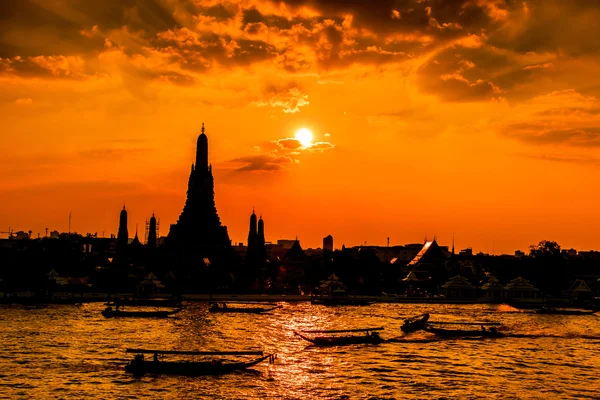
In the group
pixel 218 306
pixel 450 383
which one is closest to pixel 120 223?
pixel 218 306

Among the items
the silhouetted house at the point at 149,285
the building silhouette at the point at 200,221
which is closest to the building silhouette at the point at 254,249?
the building silhouette at the point at 200,221

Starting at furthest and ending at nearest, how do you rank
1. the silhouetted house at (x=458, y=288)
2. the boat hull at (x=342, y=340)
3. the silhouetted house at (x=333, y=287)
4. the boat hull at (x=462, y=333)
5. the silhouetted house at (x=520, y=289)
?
1. the silhouetted house at (x=458, y=288)
2. the silhouetted house at (x=520, y=289)
3. the silhouetted house at (x=333, y=287)
4. the boat hull at (x=462, y=333)
5. the boat hull at (x=342, y=340)

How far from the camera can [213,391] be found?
2106 inches

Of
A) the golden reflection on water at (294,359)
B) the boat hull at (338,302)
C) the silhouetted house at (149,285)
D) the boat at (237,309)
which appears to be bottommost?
the golden reflection on water at (294,359)

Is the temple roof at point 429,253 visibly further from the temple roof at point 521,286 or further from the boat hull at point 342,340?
the boat hull at point 342,340

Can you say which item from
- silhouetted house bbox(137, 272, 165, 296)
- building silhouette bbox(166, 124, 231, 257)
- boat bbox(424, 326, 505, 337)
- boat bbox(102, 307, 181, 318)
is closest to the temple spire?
building silhouette bbox(166, 124, 231, 257)

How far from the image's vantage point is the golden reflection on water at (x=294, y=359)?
181 feet

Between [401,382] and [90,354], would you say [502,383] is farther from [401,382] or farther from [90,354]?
[90,354]

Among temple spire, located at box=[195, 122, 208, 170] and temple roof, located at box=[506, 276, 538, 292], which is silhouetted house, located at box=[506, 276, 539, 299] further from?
temple spire, located at box=[195, 122, 208, 170]

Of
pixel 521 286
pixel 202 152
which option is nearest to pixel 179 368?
pixel 521 286

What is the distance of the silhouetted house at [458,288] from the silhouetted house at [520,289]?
7578mm

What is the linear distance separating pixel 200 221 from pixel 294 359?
109 meters

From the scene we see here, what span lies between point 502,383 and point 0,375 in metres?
39.8

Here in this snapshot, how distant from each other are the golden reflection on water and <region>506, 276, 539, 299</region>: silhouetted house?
4796cm
